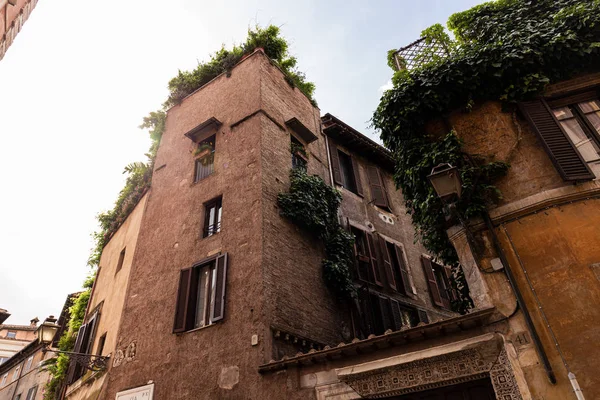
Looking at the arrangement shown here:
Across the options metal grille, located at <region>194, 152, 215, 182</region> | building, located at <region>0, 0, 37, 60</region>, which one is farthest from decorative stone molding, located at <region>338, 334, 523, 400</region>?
metal grille, located at <region>194, 152, 215, 182</region>

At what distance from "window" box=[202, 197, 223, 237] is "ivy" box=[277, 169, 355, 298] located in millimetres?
1798

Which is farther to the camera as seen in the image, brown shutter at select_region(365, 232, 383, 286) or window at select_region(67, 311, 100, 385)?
window at select_region(67, 311, 100, 385)

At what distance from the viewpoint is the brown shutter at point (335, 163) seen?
535 inches

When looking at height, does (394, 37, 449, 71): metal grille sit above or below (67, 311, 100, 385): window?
above

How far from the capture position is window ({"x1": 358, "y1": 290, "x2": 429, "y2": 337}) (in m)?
10.7

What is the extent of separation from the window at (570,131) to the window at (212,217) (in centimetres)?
740

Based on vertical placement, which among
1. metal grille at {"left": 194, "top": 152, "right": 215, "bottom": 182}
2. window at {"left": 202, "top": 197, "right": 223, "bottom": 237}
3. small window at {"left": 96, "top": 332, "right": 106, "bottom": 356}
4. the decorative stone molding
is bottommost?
the decorative stone molding

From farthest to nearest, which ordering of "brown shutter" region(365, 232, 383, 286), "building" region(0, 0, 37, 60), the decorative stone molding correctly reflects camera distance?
"brown shutter" region(365, 232, 383, 286) → the decorative stone molding → "building" region(0, 0, 37, 60)

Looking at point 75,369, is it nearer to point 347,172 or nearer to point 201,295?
point 201,295

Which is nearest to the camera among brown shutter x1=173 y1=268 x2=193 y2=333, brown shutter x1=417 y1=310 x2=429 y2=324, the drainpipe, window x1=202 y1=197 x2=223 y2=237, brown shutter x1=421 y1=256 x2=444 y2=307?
the drainpipe

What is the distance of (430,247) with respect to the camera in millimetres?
7672

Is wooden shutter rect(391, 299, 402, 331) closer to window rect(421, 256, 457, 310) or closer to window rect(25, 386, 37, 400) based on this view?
window rect(421, 256, 457, 310)

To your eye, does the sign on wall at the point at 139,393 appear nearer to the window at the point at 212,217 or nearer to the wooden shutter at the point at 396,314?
the window at the point at 212,217

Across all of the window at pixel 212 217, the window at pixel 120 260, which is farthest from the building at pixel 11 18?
the window at pixel 120 260
